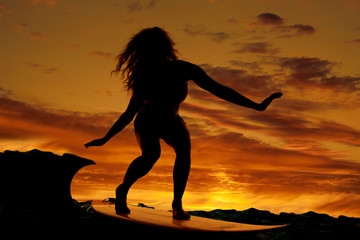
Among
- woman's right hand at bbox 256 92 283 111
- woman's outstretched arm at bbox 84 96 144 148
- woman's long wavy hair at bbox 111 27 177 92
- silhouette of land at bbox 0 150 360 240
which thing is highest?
woman's long wavy hair at bbox 111 27 177 92

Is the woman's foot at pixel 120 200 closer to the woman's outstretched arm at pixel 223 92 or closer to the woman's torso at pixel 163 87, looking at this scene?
the woman's torso at pixel 163 87

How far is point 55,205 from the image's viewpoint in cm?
682

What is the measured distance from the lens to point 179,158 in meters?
5.63

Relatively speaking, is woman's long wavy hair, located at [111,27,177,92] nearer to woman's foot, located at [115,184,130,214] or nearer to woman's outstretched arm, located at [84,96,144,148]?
woman's outstretched arm, located at [84,96,144,148]

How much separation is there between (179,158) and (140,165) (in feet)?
1.99

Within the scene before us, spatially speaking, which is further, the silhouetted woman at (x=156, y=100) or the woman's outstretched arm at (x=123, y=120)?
the woman's outstretched arm at (x=123, y=120)

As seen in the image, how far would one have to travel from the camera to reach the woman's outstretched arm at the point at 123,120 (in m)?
5.59

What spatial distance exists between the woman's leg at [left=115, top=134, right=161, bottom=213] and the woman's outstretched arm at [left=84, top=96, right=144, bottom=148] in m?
0.31

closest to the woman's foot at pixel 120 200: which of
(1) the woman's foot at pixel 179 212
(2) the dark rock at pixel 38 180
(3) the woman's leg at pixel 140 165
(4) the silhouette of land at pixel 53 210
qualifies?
(3) the woman's leg at pixel 140 165

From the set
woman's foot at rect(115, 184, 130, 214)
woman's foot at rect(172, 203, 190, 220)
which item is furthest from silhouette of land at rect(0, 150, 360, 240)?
woman's foot at rect(172, 203, 190, 220)

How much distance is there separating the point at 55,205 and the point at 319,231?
4.51 metres

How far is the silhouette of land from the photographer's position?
233 inches

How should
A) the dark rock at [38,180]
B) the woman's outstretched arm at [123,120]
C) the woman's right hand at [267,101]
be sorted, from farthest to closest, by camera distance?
the dark rock at [38,180] → the woman's outstretched arm at [123,120] → the woman's right hand at [267,101]

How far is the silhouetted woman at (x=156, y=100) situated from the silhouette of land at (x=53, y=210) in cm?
95
